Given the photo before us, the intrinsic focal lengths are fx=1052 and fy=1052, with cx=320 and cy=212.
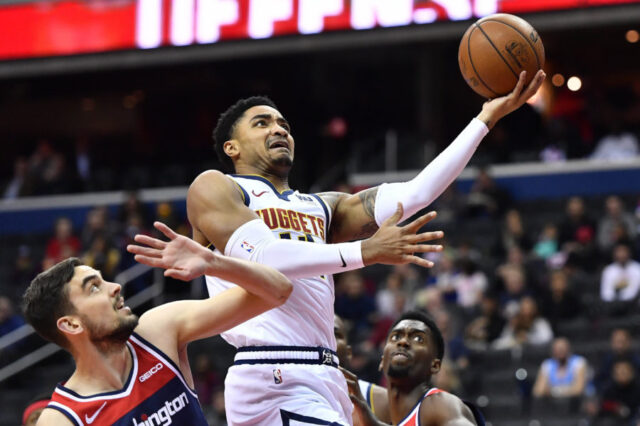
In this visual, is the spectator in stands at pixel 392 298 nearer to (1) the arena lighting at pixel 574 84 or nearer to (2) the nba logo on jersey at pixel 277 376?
(2) the nba logo on jersey at pixel 277 376

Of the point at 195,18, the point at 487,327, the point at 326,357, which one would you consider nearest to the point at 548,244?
the point at 487,327

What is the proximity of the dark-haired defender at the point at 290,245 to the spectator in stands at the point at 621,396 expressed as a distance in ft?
20.9

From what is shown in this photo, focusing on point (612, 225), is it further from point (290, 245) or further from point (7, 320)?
point (290, 245)

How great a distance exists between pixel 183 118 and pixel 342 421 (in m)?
18.8

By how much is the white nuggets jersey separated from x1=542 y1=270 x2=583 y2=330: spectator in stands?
8.08 metres

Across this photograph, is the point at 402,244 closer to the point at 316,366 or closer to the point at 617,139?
the point at 316,366

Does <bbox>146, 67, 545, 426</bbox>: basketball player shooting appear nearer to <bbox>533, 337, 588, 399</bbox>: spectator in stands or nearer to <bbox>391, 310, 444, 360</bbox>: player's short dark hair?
<bbox>391, 310, 444, 360</bbox>: player's short dark hair

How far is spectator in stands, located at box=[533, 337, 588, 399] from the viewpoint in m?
11.2

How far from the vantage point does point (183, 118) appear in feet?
75.3

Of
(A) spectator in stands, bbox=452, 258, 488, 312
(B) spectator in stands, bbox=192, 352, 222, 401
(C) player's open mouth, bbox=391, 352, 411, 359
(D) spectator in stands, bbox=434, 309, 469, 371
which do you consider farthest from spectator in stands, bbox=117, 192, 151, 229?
(C) player's open mouth, bbox=391, 352, 411, 359

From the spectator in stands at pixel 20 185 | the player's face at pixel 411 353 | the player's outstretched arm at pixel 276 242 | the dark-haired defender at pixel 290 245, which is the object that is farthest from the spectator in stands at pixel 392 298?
the spectator in stands at pixel 20 185

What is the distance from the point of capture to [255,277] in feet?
13.3

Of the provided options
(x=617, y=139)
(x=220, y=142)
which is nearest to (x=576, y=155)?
(x=617, y=139)

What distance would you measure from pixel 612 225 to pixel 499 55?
9.12 metres
